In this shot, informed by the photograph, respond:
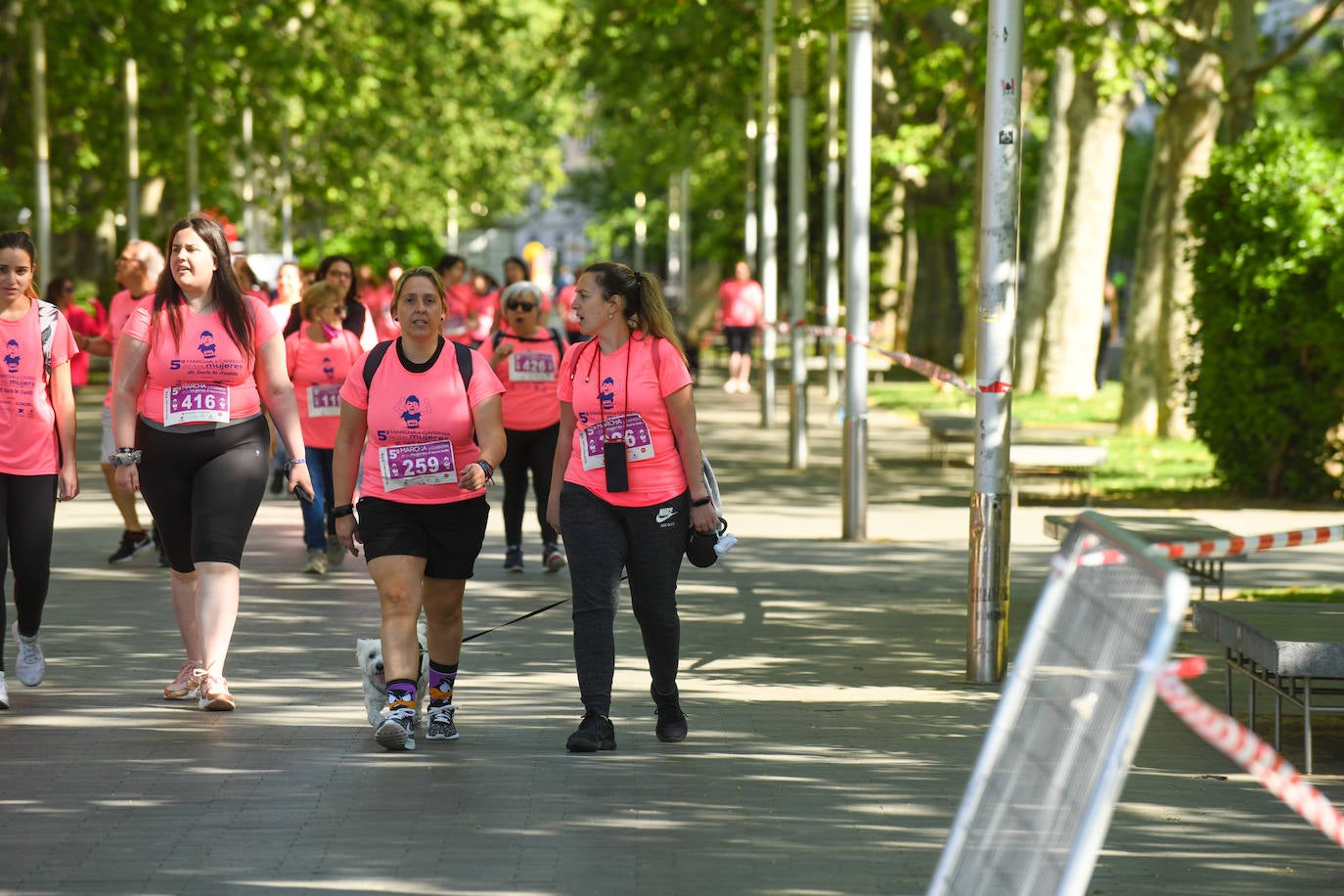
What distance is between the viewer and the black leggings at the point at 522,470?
1225cm

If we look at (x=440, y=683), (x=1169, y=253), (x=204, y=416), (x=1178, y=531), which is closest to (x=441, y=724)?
(x=440, y=683)

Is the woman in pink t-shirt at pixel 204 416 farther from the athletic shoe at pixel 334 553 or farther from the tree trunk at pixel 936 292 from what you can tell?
the tree trunk at pixel 936 292

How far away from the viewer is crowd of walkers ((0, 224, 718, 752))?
739cm

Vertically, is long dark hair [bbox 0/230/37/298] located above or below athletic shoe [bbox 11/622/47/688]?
above

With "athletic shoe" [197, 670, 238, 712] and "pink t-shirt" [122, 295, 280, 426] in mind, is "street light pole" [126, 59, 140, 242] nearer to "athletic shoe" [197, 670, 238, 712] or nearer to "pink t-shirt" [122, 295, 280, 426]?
"pink t-shirt" [122, 295, 280, 426]

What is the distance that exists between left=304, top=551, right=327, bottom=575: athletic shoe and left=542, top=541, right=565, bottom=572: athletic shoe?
1.27 m

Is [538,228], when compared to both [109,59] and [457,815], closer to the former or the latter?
[109,59]

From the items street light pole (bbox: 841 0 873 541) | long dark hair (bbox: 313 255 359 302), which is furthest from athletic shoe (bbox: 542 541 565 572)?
street light pole (bbox: 841 0 873 541)

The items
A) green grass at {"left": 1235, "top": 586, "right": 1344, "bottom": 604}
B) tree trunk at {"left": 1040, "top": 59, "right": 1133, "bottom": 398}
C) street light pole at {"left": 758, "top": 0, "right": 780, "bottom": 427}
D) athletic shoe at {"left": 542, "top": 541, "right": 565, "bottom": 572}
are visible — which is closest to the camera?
green grass at {"left": 1235, "top": 586, "right": 1344, "bottom": 604}

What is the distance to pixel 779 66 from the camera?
35531 millimetres

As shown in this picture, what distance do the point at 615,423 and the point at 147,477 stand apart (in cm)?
198

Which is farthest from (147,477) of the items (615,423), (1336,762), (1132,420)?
(1132,420)

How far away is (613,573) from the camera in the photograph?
24.2 feet

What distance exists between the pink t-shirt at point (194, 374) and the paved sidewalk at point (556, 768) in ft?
3.76
